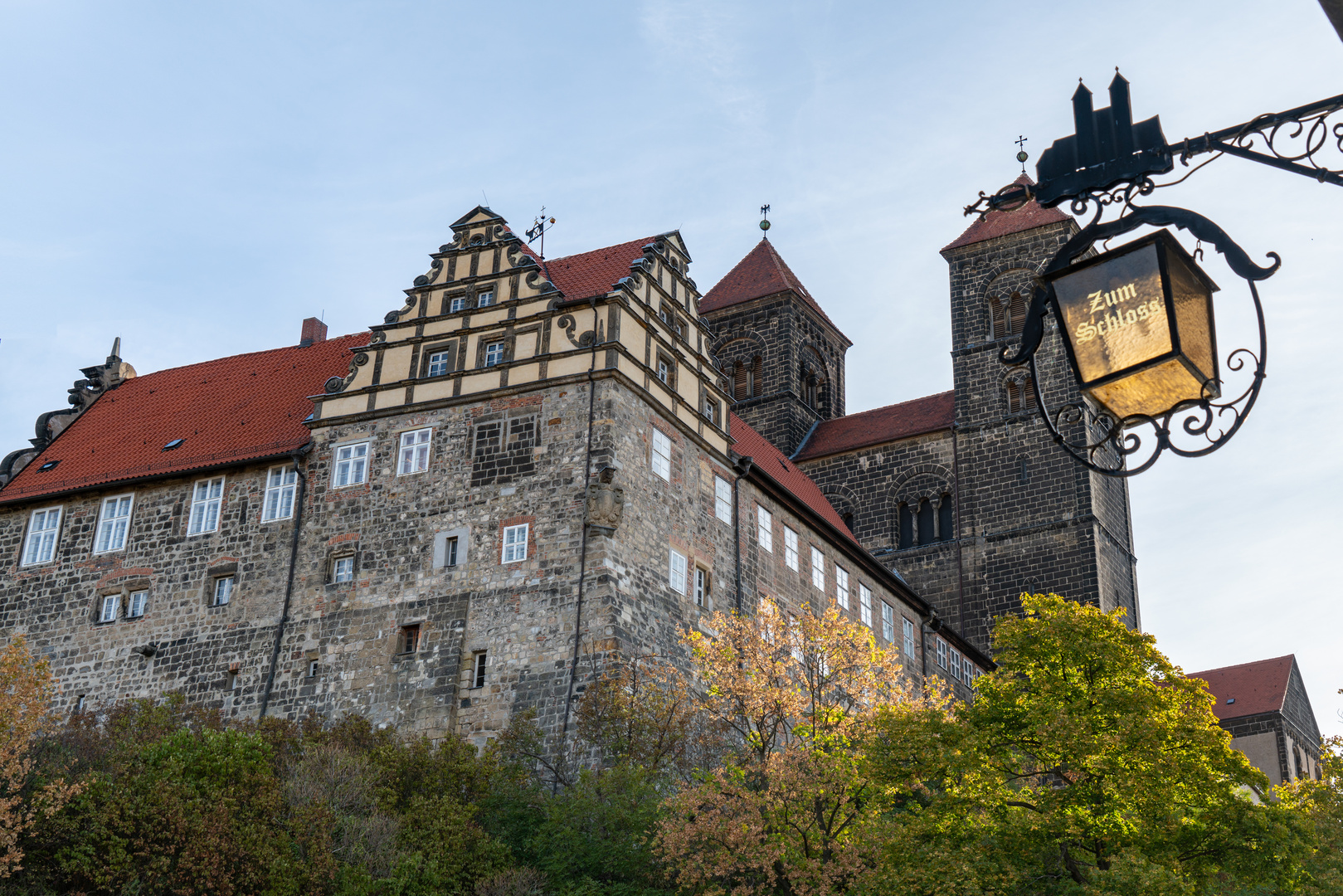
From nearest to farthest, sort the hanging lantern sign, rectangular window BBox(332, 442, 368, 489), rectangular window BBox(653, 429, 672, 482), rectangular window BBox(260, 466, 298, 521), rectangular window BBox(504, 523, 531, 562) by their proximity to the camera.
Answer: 1. the hanging lantern sign
2. rectangular window BBox(504, 523, 531, 562)
3. rectangular window BBox(653, 429, 672, 482)
4. rectangular window BBox(332, 442, 368, 489)
5. rectangular window BBox(260, 466, 298, 521)

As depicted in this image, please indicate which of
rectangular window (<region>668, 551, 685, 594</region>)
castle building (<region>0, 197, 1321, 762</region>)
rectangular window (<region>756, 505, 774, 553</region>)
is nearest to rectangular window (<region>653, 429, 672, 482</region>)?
castle building (<region>0, 197, 1321, 762</region>)

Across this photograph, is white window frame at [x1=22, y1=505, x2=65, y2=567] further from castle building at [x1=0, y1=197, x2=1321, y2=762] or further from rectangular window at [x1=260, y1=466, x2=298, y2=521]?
rectangular window at [x1=260, y1=466, x2=298, y2=521]

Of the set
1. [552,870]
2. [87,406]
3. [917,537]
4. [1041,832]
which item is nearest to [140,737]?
[552,870]

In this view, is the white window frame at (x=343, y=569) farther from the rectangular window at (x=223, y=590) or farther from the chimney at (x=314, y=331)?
the chimney at (x=314, y=331)

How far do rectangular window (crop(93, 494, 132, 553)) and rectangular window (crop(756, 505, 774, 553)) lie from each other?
1496cm

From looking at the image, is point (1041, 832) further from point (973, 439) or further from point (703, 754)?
point (973, 439)

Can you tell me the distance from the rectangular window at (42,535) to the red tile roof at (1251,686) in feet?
131

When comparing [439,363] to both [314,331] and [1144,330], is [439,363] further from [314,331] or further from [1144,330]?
[1144,330]

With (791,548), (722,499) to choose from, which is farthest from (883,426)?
(722,499)

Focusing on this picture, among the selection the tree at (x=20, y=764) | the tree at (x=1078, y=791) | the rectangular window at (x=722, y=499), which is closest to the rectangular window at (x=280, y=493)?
the rectangular window at (x=722, y=499)

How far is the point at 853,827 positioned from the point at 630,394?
41.2ft

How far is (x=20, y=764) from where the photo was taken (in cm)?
2188

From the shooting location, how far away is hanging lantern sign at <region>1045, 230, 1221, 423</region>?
5.24 metres

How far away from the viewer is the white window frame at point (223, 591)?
33.7 meters
